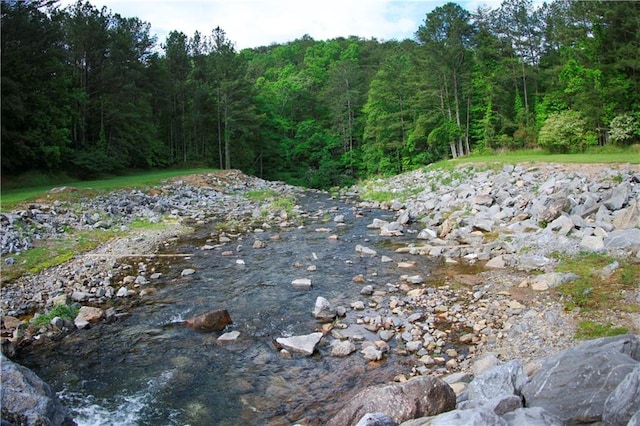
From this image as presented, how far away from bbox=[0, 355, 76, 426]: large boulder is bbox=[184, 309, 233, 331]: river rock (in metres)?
3.86

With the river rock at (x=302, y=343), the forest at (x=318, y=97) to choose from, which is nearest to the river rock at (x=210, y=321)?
the river rock at (x=302, y=343)

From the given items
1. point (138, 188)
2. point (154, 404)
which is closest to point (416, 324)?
point (154, 404)

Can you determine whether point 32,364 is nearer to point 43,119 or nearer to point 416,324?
point 416,324

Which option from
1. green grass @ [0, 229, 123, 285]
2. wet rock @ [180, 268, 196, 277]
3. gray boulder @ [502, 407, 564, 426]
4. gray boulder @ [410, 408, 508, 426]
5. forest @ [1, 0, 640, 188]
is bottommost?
wet rock @ [180, 268, 196, 277]

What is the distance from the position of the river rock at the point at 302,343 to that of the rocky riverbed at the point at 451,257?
0.32 meters

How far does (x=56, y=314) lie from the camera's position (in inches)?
372

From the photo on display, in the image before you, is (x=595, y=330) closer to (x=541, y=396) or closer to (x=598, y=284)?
(x=598, y=284)

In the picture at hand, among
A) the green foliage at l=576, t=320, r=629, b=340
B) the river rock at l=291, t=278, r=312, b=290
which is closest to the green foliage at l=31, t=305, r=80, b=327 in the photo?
the river rock at l=291, t=278, r=312, b=290

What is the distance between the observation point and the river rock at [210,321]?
30.5 ft

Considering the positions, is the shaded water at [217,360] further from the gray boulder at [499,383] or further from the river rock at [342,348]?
the gray boulder at [499,383]

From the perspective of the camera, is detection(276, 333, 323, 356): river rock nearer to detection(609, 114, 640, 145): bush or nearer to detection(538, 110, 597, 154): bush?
detection(538, 110, 597, 154): bush

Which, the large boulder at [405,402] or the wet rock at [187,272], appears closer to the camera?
the large boulder at [405,402]

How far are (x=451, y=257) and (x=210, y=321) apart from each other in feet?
24.6

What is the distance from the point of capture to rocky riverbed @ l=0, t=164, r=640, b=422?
8.01 meters
